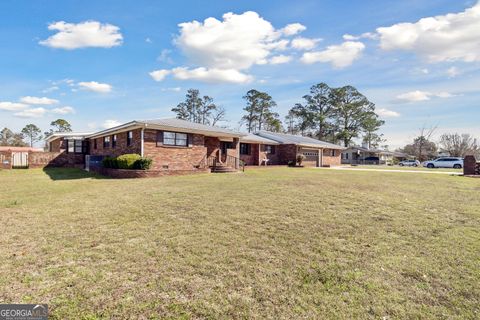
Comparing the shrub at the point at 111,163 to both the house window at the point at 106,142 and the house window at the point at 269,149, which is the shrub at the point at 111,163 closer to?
the house window at the point at 106,142

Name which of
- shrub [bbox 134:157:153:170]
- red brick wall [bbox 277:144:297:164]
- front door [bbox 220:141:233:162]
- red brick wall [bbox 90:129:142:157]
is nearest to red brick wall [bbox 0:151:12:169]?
red brick wall [bbox 90:129:142:157]

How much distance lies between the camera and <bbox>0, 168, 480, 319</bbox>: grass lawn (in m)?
2.90

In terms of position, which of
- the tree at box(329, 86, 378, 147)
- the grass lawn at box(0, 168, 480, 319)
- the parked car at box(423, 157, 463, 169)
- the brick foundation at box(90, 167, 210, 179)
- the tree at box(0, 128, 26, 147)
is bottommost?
the grass lawn at box(0, 168, 480, 319)

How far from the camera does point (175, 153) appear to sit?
17047 millimetres

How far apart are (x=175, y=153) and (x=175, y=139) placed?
35.7 inches

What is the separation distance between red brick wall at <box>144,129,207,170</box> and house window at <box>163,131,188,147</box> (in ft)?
0.90

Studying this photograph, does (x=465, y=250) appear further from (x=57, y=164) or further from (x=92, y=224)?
(x=57, y=164)

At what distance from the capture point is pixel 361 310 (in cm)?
285

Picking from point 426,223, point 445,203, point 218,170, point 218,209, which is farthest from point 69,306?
point 218,170

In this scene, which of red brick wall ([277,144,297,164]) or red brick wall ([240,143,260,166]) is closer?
red brick wall ([240,143,260,166])

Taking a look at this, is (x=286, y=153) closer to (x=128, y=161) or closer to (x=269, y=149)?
(x=269, y=149)

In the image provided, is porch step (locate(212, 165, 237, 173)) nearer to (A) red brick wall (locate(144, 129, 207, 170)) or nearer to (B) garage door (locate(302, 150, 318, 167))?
(A) red brick wall (locate(144, 129, 207, 170))

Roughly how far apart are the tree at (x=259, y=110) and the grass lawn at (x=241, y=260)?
48.1m

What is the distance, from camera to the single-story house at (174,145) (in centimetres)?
1597
